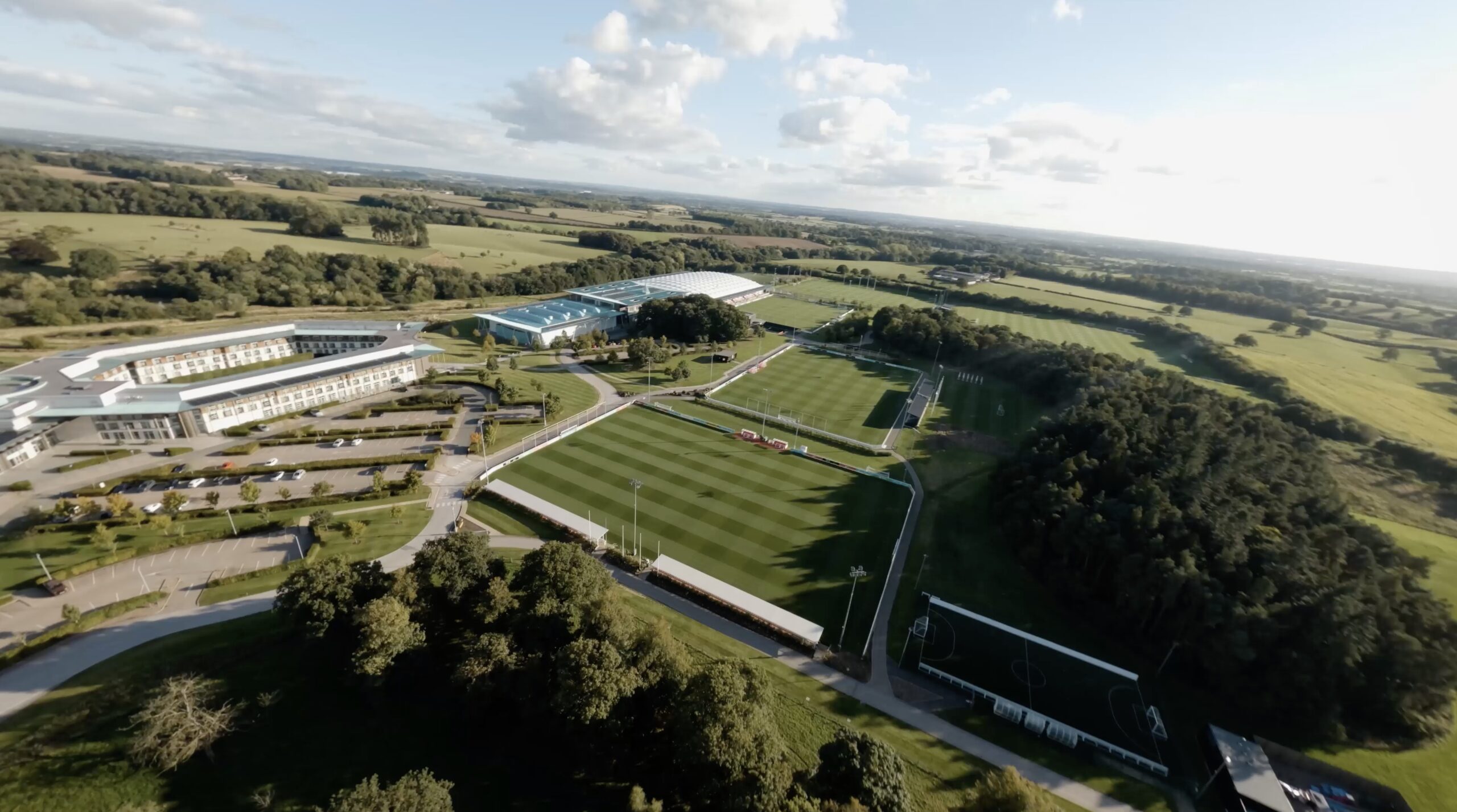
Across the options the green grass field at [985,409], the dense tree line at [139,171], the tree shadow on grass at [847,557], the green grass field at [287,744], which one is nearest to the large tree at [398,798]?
the green grass field at [287,744]

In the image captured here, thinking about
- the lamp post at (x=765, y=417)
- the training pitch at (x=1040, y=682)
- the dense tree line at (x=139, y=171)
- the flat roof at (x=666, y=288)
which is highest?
the dense tree line at (x=139, y=171)

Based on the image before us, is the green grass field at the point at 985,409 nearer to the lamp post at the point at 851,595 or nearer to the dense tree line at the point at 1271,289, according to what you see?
the lamp post at the point at 851,595

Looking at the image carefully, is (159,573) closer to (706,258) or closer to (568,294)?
(568,294)

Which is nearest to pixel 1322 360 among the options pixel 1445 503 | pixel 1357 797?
pixel 1445 503

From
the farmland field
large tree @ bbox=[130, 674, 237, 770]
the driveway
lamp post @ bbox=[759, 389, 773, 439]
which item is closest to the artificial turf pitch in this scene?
lamp post @ bbox=[759, 389, 773, 439]

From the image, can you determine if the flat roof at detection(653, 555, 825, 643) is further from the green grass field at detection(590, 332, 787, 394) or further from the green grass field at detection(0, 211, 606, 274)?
the green grass field at detection(0, 211, 606, 274)
